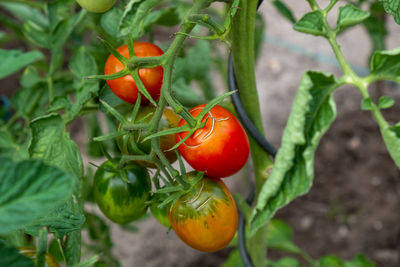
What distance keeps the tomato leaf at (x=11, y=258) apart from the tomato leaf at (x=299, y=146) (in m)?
0.22

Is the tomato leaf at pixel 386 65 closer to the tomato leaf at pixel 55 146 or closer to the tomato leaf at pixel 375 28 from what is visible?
the tomato leaf at pixel 55 146

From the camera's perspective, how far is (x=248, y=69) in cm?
59

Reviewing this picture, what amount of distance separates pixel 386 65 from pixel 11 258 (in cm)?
42

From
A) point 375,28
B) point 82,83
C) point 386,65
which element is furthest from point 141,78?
point 375,28

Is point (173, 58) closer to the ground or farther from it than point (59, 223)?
farther from it

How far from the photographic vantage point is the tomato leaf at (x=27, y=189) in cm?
34

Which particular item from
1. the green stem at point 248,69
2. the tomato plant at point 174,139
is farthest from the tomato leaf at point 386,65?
the green stem at point 248,69

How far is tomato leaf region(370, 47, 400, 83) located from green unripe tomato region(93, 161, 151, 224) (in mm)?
312

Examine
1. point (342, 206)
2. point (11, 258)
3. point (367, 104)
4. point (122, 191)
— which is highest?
point (367, 104)

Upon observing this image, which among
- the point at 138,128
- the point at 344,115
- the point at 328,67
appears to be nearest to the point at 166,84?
the point at 138,128

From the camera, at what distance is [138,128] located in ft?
1.67

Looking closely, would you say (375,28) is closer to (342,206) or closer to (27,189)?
(342,206)

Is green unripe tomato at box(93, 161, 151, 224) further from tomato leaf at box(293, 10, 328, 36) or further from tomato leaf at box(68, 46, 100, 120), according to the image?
tomato leaf at box(293, 10, 328, 36)

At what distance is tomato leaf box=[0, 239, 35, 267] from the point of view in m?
0.37
